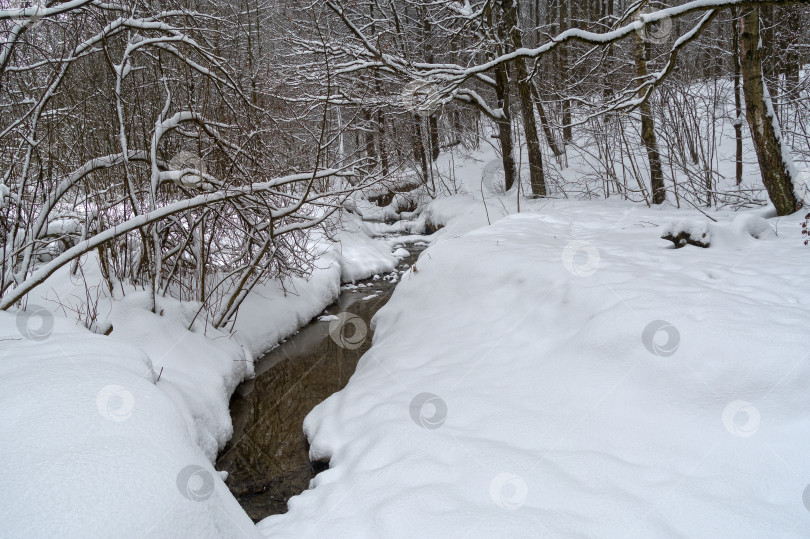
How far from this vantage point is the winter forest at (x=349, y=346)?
2.16 m

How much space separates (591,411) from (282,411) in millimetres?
3113

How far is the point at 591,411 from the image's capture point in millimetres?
3041

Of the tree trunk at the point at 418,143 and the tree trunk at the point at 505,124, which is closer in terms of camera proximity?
the tree trunk at the point at 505,124

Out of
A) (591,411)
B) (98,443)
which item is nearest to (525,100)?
(591,411)

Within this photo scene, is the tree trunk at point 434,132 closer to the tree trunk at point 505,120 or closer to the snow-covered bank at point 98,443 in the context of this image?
the tree trunk at point 505,120

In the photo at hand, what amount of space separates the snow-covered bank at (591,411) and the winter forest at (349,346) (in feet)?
0.05

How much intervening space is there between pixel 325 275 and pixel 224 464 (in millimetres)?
4649

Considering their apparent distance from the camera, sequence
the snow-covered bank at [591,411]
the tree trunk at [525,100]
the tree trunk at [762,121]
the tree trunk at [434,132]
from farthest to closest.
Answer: the tree trunk at [434,132] → the tree trunk at [525,100] → the tree trunk at [762,121] → the snow-covered bank at [591,411]

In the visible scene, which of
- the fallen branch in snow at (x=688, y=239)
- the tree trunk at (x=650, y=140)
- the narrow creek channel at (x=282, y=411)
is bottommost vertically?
the narrow creek channel at (x=282, y=411)

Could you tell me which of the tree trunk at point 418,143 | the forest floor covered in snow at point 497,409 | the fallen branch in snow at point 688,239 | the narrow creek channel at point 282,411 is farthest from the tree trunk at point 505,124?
the forest floor covered in snow at point 497,409

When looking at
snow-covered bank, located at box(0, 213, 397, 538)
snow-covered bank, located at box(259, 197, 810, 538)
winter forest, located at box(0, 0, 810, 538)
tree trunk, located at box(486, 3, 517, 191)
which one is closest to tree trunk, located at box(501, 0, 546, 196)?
tree trunk, located at box(486, 3, 517, 191)

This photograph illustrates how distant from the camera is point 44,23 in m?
4.24

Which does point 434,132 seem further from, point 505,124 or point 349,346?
point 349,346

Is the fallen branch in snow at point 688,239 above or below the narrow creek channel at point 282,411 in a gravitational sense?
above
